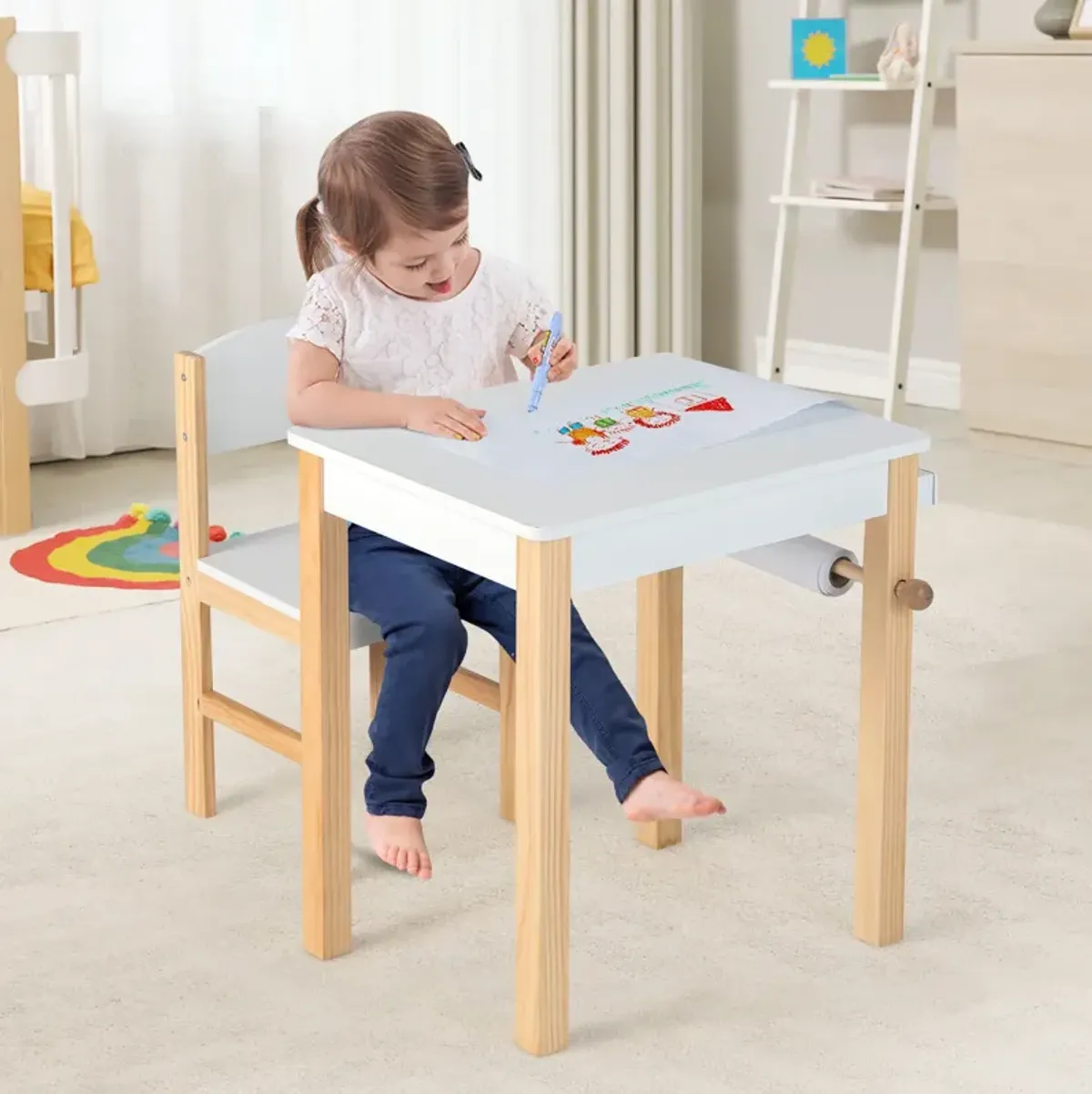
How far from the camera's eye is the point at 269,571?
5.89 ft

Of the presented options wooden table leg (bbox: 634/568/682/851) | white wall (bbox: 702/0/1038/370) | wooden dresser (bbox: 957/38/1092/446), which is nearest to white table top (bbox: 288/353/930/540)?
wooden table leg (bbox: 634/568/682/851)

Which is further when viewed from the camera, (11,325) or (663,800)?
(11,325)

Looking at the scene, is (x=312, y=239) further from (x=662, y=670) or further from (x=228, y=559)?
(x=662, y=670)

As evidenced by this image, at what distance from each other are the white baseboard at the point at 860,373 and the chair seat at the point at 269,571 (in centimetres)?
244

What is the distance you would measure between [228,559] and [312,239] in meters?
0.35

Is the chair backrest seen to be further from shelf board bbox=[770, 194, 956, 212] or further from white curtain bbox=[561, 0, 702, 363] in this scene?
white curtain bbox=[561, 0, 702, 363]

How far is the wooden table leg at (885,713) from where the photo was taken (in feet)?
5.06

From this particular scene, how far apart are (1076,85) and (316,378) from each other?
6.48 ft

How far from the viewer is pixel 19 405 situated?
298cm

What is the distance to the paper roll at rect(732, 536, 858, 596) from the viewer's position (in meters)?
Result: 1.59

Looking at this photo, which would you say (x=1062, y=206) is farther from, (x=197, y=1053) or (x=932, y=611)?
(x=197, y=1053)

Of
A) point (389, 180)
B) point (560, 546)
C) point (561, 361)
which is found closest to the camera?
point (560, 546)

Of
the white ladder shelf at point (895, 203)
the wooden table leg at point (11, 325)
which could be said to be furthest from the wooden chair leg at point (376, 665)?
the white ladder shelf at point (895, 203)

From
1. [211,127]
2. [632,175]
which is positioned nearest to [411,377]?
[211,127]
